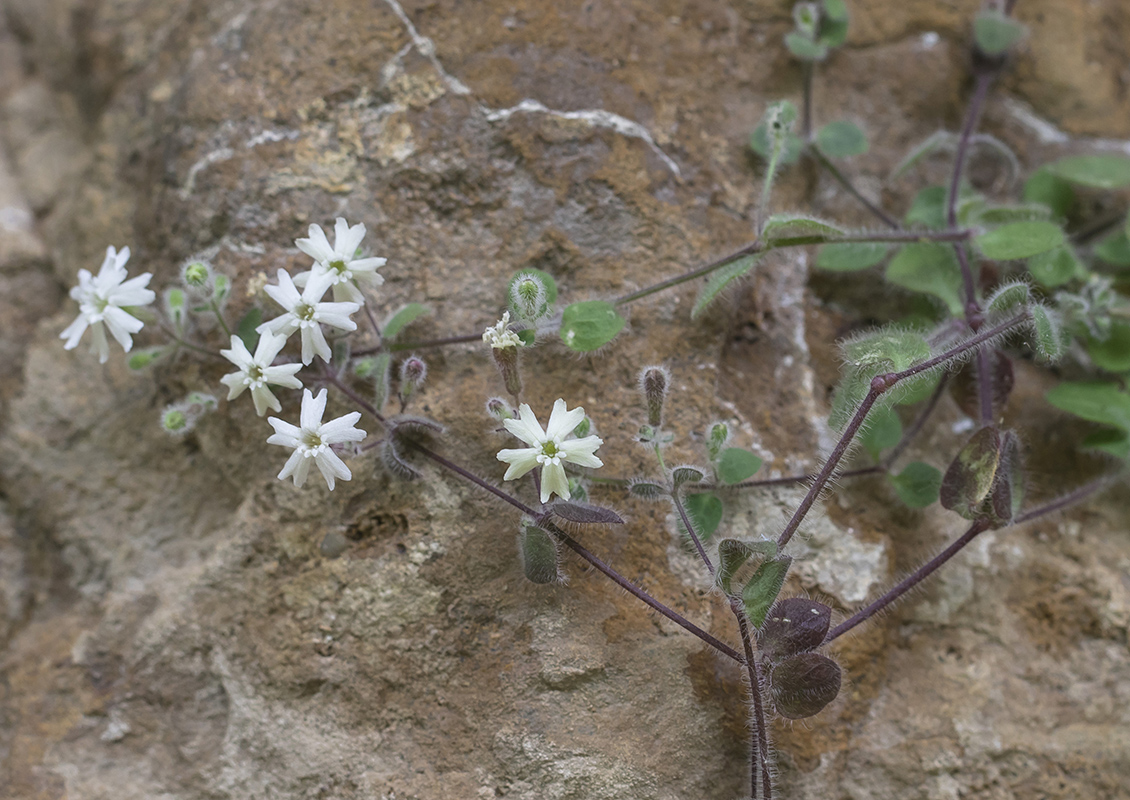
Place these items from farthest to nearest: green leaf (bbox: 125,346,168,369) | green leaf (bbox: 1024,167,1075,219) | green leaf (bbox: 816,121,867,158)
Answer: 1. green leaf (bbox: 1024,167,1075,219)
2. green leaf (bbox: 816,121,867,158)
3. green leaf (bbox: 125,346,168,369)

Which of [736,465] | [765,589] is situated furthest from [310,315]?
[765,589]

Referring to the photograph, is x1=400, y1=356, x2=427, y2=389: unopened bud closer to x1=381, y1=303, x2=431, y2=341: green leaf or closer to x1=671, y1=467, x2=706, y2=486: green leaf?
x1=381, y1=303, x2=431, y2=341: green leaf

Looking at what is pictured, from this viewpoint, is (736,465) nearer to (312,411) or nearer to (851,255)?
(851,255)

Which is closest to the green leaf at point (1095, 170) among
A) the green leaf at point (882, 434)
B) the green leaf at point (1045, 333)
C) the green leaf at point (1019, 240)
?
the green leaf at point (1019, 240)

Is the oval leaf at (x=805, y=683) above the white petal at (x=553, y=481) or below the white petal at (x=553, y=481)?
below

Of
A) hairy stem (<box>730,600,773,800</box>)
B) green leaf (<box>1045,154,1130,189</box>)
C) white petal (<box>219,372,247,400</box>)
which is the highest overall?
green leaf (<box>1045,154,1130,189</box>)

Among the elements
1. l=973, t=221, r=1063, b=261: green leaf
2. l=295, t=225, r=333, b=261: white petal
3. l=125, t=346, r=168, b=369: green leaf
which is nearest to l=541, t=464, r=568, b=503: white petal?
l=295, t=225, r=333, b=261: white petal

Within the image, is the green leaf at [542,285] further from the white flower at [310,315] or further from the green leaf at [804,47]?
the green leaf at [804,47]
